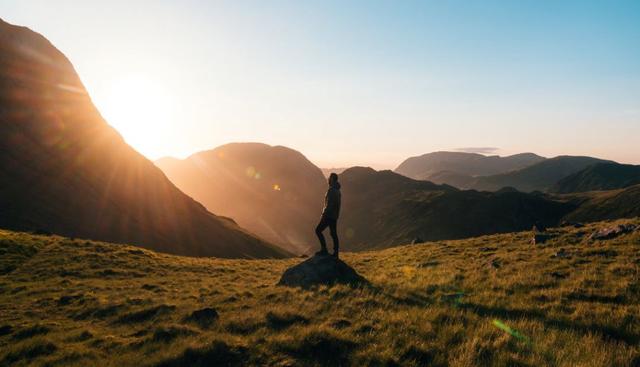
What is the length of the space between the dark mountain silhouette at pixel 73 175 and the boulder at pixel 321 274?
2754 inches

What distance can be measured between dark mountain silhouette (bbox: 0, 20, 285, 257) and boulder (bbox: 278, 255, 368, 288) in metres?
69.9

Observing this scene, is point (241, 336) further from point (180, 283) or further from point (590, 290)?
point (180, 283)

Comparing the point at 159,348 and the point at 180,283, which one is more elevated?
the point at 159,348

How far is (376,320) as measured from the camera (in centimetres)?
991

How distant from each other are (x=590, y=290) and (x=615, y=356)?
5.56 metres

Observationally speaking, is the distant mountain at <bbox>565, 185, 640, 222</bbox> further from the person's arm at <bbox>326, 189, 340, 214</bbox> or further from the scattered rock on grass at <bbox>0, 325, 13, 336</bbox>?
the scattered rock on grass at <bbox>0, 325, 13, 336</bbox>

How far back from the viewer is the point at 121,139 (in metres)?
115

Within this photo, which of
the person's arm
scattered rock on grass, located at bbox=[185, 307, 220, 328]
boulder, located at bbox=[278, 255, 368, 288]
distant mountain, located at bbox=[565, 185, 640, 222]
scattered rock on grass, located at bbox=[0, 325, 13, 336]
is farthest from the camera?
distant mountain, located at bbox=[565, 185, 640, 222]

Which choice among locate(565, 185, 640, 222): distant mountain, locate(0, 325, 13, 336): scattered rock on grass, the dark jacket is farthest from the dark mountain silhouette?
locate(565, 185, 640, 222): distant mountain

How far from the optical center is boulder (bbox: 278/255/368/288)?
16109mm

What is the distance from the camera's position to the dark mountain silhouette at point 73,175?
76688mm

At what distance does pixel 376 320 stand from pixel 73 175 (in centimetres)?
9996

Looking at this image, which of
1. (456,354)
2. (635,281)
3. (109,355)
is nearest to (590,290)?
(635,281)

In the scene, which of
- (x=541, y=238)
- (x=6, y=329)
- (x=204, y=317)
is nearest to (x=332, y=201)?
(x=204, y=317)
